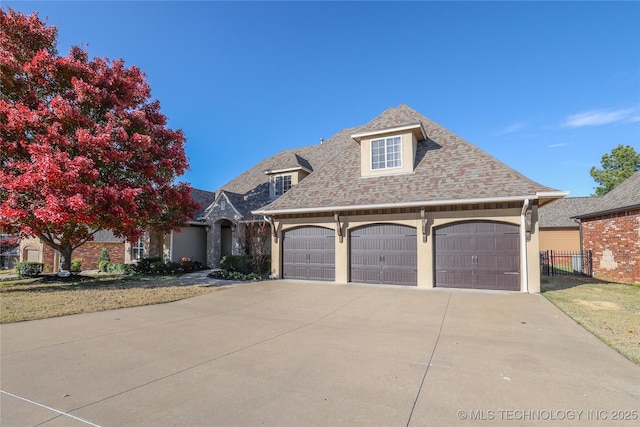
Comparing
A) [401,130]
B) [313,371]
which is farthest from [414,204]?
[313,371]

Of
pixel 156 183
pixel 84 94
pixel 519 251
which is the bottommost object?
pixel 519 251

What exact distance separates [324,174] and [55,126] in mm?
9887

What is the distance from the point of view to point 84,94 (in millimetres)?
10867

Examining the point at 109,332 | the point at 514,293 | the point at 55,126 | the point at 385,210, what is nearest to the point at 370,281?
the point at 385,210

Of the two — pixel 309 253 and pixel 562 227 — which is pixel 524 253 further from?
pixel 562 227

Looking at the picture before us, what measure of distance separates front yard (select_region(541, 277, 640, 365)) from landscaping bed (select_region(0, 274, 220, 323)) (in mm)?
10064

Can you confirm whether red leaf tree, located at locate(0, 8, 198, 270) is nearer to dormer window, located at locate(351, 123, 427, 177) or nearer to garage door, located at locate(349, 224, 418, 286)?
garage door, located at locate(349, 224, 418, 286)

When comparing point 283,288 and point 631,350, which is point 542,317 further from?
point 283,288

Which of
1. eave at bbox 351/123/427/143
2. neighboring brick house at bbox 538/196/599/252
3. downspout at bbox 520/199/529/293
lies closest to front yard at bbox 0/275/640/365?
downspout at bbox 520/199/529/293

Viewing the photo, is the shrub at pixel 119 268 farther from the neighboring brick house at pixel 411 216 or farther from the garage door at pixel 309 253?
the garage door at pixel 309 253

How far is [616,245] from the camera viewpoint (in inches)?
535

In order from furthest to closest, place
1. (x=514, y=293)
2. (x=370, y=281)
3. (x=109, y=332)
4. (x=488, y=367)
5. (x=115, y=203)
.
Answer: (x=370, y=281) → (x=115, y=203) → (x=514, y=293) → (x=109, y=332) → (x=488, y=367)

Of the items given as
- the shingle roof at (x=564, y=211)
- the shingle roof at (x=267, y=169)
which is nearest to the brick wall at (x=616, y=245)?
the shingle roof at (x=564, y=211)

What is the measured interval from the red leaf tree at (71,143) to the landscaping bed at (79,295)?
6.08ft
